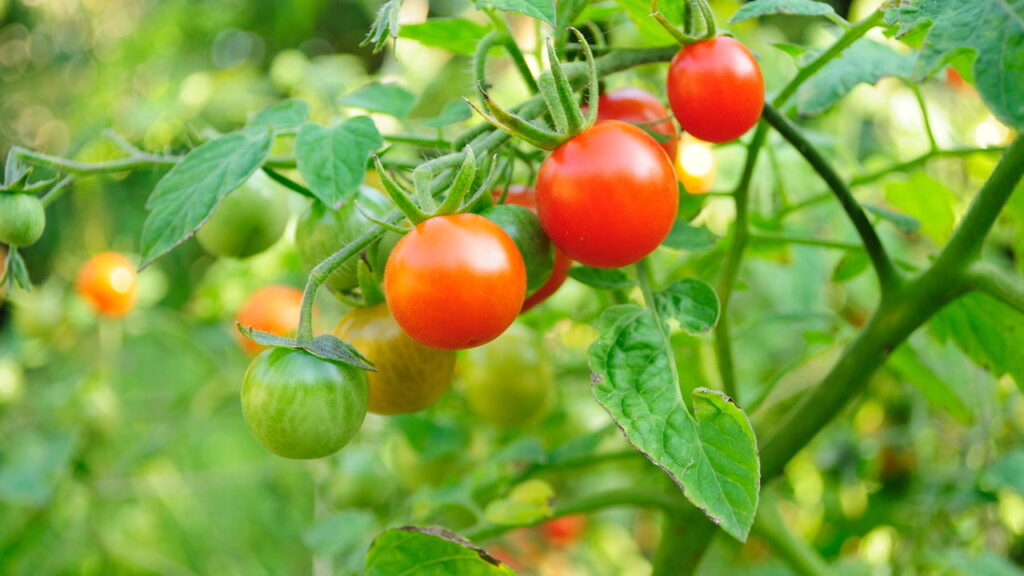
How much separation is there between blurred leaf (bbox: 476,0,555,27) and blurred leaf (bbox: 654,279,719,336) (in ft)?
0.55

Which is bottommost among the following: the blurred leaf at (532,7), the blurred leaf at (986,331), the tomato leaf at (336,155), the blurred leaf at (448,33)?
the blurred leaf at (986,331)

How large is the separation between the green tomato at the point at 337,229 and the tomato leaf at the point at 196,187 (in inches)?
2.1

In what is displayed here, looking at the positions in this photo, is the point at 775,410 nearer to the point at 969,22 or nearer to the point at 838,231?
the point at 838,231

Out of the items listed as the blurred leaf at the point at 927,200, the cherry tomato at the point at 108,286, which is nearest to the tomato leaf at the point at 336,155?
the blurred leaf at the point at 927,200

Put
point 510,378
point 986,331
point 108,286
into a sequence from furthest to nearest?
point 108,286
point 510,378
point 986,331

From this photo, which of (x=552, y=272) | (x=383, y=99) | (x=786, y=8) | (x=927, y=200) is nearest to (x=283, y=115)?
(x=383, y=99)

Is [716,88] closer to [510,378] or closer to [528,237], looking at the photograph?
[528,237]

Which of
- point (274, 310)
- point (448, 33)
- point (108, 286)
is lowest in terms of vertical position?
point (108, 286)

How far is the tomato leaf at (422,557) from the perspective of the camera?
490 mm

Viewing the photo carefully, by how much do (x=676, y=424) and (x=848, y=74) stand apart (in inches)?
10.9

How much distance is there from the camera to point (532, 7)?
385mm

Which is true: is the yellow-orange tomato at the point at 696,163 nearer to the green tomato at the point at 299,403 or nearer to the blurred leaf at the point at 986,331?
the blurred leaf at the point at 986,331

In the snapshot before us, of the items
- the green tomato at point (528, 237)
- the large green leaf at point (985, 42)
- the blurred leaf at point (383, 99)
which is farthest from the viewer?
the blurred leaf at point (383, 99)

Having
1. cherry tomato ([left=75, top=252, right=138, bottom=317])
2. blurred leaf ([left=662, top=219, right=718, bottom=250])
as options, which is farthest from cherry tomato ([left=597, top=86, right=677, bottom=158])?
cherry tomato ([left=75, top=252, right=138, bottom=317])
